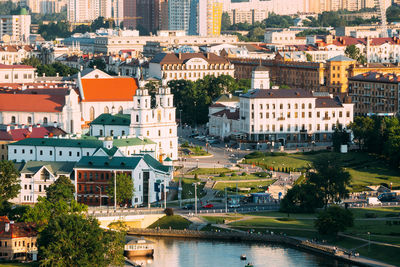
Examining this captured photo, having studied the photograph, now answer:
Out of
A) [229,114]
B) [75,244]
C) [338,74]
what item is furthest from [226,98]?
[75,244]

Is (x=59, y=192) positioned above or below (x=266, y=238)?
above

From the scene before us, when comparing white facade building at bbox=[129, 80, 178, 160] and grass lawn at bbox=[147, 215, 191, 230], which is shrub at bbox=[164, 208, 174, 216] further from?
white facade building at bbox=[129, 80, 178, 160]

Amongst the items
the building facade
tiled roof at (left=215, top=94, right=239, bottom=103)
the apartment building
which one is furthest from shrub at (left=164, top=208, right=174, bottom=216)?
the apartment building

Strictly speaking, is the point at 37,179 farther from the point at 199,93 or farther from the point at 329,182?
the point at 199,93

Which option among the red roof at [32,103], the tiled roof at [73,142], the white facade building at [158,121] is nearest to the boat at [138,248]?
the tiled roof at [73,142]

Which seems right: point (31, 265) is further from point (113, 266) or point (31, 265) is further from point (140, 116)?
point (140, 116)

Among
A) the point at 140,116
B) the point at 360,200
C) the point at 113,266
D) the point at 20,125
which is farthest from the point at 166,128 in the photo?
the point at 113,266
